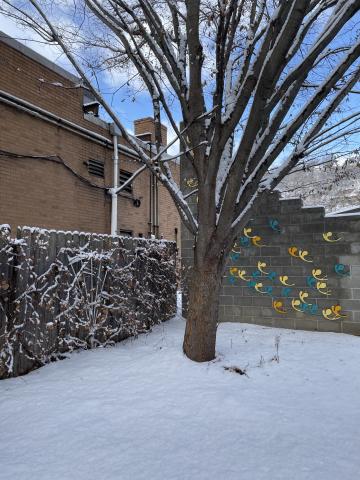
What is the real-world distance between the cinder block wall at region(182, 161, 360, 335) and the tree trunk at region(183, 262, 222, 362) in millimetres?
2656

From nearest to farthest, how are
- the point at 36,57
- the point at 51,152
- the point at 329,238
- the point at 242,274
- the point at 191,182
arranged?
the point at 329,238 → the point at 242,274 → the point at 191,182 → the point at 36,57 → the point at 51,152

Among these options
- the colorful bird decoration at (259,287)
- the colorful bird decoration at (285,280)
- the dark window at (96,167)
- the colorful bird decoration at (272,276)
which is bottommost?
the colorful bird decoration at (259,287)

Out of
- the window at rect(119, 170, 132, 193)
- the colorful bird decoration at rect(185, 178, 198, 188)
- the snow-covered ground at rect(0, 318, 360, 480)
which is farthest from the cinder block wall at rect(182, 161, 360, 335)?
the window at rect(119, 170, 132, 193)

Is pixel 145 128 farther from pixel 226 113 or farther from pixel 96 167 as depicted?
pixel 226 113

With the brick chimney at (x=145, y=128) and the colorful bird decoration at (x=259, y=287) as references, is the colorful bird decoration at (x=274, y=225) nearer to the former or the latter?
the colorful bird decoration at (x=259, y=287)

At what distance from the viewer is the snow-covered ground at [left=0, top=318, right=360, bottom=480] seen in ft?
7.54

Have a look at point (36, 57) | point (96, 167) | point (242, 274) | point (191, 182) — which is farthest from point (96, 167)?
point (242, 274)

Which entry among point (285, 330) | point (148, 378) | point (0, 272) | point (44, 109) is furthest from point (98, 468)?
point (44, 109)

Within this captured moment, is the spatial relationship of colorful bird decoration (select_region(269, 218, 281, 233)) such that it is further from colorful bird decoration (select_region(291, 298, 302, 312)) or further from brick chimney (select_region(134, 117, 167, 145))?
brick chimney (select_region(134, 117, 167, 145))

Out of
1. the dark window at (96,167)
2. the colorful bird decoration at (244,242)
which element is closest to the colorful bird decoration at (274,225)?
the colorful bird decoration at (244,242)

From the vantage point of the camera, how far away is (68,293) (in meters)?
4.57

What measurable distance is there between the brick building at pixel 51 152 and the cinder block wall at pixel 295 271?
14.0 feet

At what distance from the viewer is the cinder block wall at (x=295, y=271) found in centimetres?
630

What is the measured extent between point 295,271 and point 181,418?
4.29 metres
